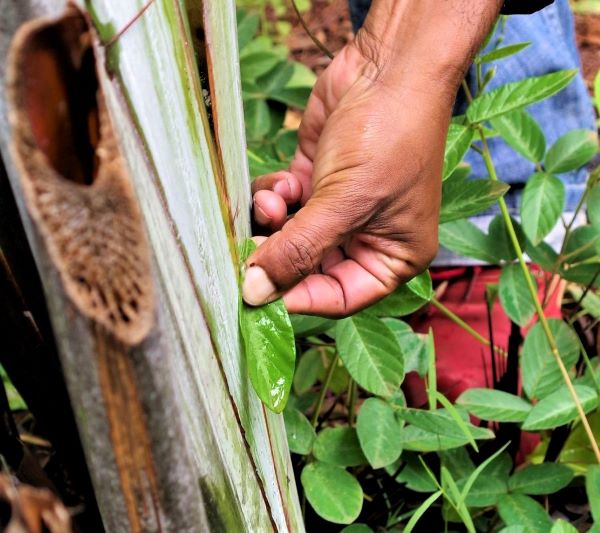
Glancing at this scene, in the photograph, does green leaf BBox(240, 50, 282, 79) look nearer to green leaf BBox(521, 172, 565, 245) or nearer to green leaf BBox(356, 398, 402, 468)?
green leaf BBox(521, 172, 565, 245)

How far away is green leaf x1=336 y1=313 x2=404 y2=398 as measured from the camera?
88cm

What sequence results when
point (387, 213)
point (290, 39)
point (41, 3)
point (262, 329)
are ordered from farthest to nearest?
point (290, 39), point (387, 213), point (262, 329), point (41, 3)

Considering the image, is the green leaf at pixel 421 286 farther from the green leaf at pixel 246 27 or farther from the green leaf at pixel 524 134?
the green leaf at pixel 246 27

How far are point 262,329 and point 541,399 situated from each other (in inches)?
20.1

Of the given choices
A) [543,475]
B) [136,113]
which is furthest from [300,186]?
[136,113]

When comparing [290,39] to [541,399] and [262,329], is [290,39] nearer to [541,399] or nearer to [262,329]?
[541,399]

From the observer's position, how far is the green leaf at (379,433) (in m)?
0.86

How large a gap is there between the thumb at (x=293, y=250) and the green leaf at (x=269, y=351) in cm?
1

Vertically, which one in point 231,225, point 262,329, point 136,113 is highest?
point 136,113

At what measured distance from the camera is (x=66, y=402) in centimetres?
52

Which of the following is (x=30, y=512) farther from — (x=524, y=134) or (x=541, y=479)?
(x=524, y=134)

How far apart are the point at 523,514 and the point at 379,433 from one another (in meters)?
0.22

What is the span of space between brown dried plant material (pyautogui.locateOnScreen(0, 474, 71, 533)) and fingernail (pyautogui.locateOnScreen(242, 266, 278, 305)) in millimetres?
299

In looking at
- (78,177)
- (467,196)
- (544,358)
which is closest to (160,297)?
(78,177)
